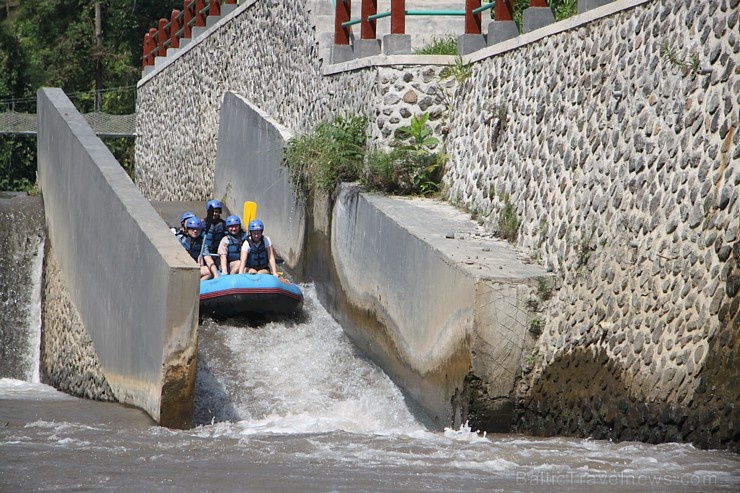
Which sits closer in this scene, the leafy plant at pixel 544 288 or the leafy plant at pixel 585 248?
the leafy plant at pixel 585 248

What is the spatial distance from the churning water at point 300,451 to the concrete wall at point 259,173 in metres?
4.04

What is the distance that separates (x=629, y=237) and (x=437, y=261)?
6.49 feet

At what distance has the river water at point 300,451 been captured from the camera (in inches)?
231

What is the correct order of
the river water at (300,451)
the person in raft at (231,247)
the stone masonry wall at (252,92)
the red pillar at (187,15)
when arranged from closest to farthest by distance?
1. the river water at (300,451)
2. the stone masonry wall at (252,92)
3. the person in raft at (231,247)
4. the red pillar at (187,15)

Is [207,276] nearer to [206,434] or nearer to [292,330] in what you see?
[292,330]

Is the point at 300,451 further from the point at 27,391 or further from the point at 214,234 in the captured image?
Result: the point at 214,234

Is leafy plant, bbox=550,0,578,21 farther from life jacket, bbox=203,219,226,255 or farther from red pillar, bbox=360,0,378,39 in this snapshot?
life jacket, bbox=203,219,226,255

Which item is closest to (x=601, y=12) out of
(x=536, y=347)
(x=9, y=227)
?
(x=536, y=347)

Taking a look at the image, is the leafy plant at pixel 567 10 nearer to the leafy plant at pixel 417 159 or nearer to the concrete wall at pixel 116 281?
the leafy plant at pixel 417 159

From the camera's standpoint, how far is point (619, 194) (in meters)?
7.86

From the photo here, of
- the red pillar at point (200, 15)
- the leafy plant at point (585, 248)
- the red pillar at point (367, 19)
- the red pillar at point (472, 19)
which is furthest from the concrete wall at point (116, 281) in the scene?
the red pillar at point (200, 15)

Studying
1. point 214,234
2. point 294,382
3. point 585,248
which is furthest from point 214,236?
point 585,248

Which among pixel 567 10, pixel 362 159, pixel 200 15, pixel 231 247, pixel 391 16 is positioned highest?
pixel 200 15

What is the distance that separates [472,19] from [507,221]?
280 cm
